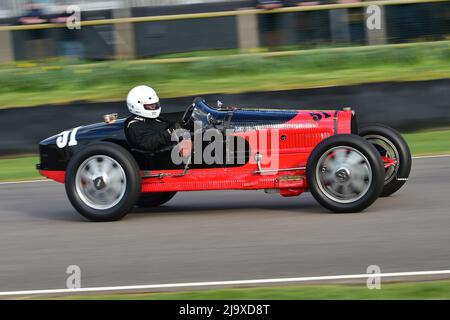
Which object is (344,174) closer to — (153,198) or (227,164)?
(227,164)

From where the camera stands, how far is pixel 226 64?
14.8 meters

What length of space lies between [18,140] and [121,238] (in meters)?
5.75

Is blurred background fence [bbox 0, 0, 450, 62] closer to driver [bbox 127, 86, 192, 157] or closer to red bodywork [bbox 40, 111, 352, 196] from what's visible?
driver [bbox 127, 86, 192, 157]

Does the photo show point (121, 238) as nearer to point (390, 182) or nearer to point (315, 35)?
point (390, 182)

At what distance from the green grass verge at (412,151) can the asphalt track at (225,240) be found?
209 centimetres

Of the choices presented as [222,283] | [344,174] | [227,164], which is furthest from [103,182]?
[222,283]

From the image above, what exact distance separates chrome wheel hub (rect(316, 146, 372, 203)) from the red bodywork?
0.88 ft

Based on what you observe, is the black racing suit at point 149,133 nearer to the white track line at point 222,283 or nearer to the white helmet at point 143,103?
the white helmet at point 143,103

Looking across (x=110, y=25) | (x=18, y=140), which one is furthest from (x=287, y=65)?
(x=18, y=140)

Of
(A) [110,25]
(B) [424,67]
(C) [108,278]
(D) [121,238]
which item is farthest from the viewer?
(A) [110,25]

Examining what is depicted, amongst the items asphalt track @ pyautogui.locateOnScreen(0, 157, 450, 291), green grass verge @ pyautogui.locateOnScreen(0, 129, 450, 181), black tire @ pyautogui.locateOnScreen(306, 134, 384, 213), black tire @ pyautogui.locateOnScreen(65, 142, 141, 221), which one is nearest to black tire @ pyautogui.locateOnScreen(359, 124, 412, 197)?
asphalt track @ pyautogui.locateOnScreen(0, 157, 450, 291)

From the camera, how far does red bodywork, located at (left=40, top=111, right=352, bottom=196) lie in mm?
8219

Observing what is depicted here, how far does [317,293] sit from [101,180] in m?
3.07

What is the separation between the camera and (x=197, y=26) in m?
15.4
